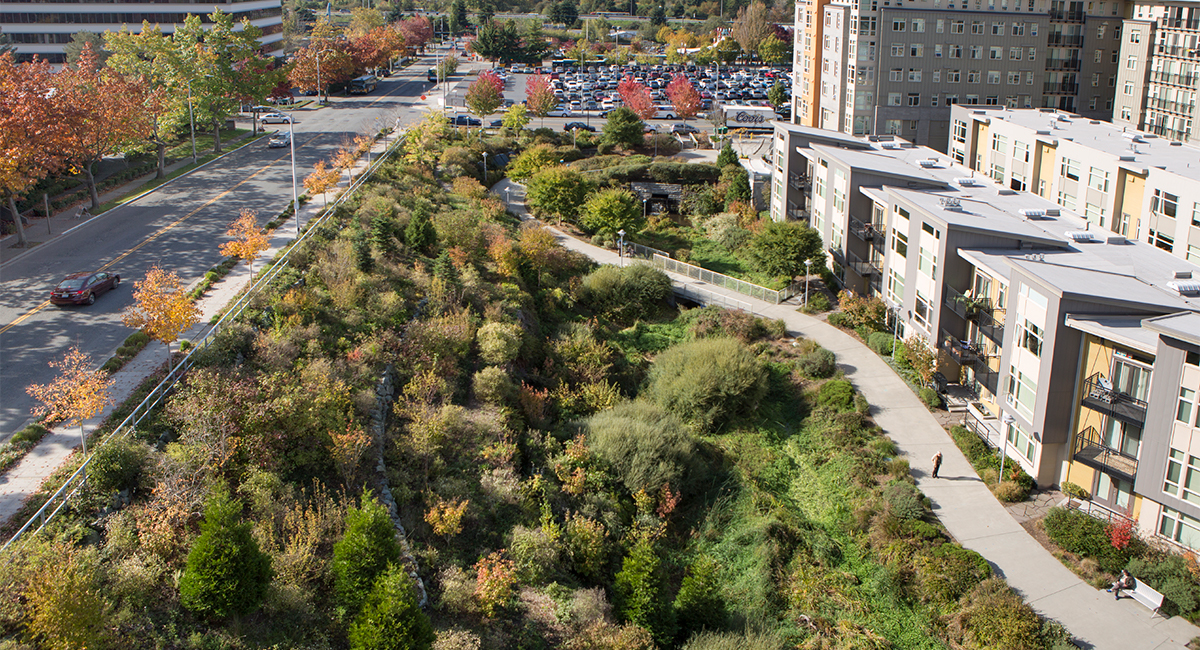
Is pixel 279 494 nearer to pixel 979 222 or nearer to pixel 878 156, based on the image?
pixel 979 222

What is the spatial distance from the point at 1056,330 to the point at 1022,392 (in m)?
3.19

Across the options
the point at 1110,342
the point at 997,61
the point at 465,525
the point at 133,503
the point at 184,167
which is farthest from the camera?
the point at 997,61

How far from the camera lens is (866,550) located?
88.1 ft

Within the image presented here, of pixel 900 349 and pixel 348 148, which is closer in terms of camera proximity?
pixel 900 349

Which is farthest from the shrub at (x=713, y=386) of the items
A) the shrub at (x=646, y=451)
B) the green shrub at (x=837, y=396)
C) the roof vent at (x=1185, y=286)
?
the roof vent at (x=1185, y=286)

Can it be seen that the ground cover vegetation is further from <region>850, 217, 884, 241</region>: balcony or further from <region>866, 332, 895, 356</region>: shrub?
<region>850, 217, 884, 241</region>: balcony

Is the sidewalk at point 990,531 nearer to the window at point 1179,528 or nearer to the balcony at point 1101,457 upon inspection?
the window at point 1179,528

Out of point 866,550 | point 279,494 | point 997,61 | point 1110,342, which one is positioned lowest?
point 866,550

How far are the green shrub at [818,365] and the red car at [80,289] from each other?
91.5 feet

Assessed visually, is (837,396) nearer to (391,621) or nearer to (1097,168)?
(1097,168)

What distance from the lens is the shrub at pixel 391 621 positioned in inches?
676

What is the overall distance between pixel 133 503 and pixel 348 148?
43.5 metres

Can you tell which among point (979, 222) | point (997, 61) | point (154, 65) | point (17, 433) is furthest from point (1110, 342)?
point (154, 65)

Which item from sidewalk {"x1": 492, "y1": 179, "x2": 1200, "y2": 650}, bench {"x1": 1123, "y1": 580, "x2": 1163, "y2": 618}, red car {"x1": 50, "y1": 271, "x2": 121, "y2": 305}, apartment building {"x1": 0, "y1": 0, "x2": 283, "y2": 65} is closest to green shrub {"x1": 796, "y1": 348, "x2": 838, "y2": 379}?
sidewalk {"x1": 492, "y1": 179, "x2": 1200, "y2": 650}
